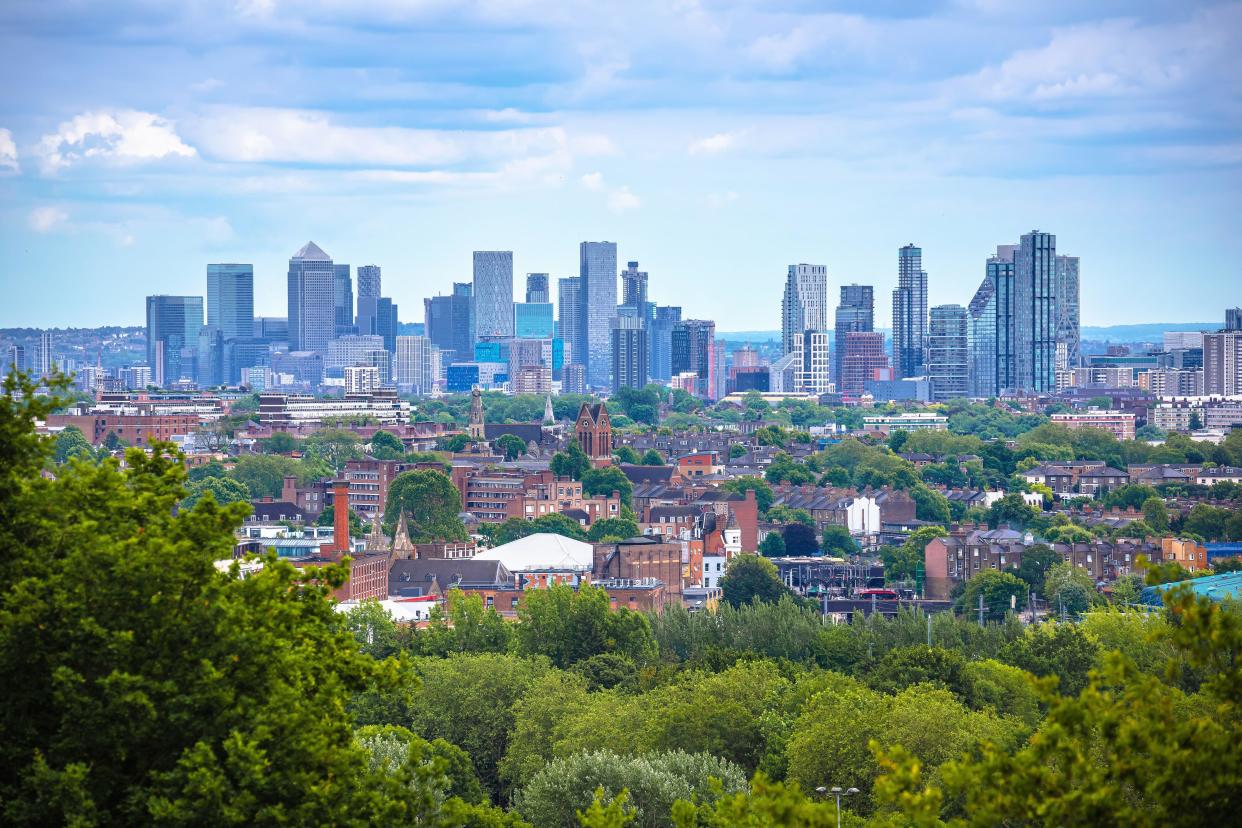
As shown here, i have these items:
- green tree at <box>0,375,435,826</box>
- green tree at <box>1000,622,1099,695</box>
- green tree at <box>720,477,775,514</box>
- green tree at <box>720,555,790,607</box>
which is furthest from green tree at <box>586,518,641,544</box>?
green tree at <box>0,375,435,826</box>

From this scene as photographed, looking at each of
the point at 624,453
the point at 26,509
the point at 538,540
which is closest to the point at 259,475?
the point at 624,453

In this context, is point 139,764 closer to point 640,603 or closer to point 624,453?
point 640,603

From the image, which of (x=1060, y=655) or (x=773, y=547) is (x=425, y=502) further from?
(x=1060, y=655)

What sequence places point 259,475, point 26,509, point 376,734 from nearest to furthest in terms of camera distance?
point 26,509 → point 376,734 → point 259,475

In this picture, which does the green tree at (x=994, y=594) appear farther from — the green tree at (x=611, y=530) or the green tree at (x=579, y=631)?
the green tree at (x=579, y=631)

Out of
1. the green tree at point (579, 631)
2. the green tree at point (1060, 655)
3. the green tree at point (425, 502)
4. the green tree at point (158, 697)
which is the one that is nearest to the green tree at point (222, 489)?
the green tree at point (425, 502)

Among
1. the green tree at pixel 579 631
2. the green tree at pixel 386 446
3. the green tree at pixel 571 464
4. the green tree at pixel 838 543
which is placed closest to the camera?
the green tree at pixel 579 631

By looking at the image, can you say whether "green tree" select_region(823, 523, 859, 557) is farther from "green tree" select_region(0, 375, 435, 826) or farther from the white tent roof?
"green tree" select_region(0, 375, 435, 826)
